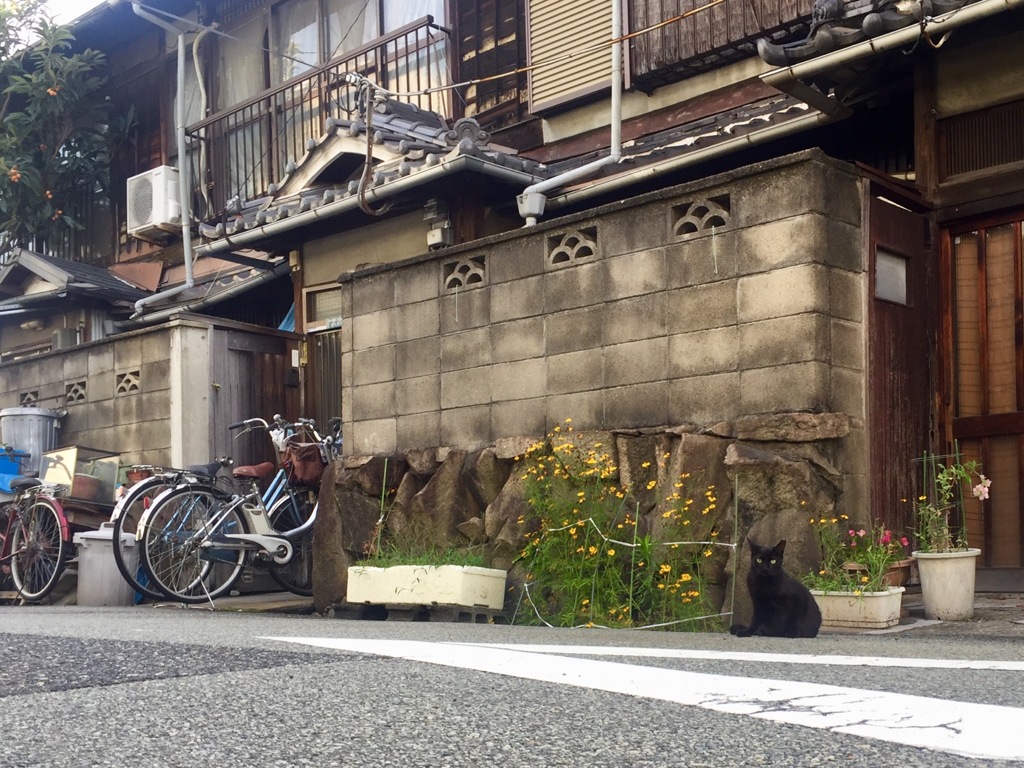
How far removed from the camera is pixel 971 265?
7.77m

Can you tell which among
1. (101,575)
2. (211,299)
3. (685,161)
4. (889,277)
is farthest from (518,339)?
(211,299)

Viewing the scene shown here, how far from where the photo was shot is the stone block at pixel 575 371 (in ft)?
25.8

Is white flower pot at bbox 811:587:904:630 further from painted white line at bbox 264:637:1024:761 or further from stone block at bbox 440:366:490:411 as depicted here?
stone block at bbox 440:366:490:411

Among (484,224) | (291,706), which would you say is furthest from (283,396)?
(291,706)

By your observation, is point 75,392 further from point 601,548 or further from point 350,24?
point 601,548

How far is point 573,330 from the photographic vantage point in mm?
8031

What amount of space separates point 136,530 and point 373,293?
2652 mm

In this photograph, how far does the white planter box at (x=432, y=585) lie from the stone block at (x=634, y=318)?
1.70 m

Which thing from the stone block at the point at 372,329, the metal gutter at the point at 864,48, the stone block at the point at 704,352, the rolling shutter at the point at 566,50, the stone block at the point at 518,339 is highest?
the rolling shutter at the point at 566,50

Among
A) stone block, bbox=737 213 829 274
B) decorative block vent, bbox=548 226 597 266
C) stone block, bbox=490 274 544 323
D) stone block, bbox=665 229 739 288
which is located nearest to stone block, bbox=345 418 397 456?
stone block, bbox=490 274 544 323

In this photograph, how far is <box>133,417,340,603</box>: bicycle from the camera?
30.4 ft

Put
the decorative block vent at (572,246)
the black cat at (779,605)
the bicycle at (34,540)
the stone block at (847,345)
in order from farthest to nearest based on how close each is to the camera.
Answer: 1. the bicycle at (34,540)
2. the decorative block vent at (572,246)
3. the stone block at (847,345)
4. the black cat at (779,605)

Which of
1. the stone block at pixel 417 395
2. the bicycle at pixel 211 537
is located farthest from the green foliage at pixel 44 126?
the stone block at pixel 417 395

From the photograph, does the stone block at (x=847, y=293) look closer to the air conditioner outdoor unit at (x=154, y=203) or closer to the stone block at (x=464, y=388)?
the stone block at (x=464, y=388)
